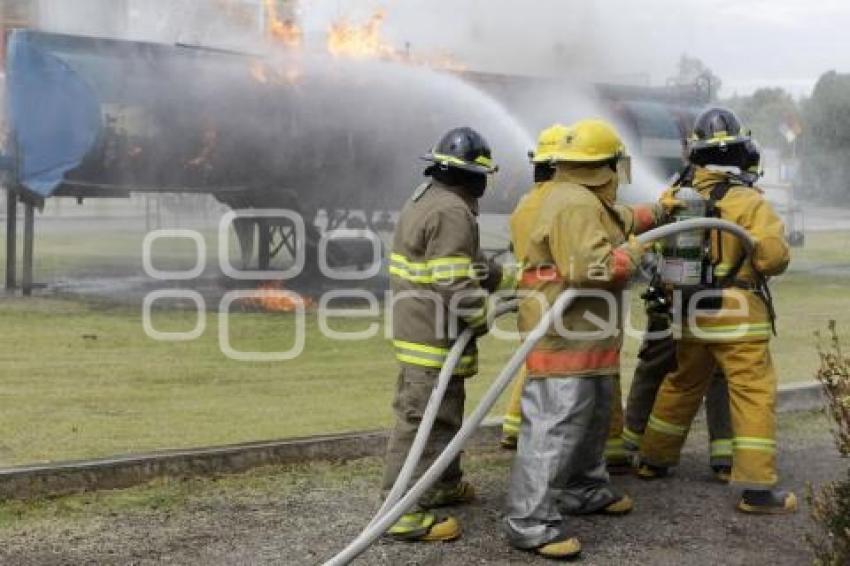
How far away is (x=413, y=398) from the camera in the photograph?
4.48 meters

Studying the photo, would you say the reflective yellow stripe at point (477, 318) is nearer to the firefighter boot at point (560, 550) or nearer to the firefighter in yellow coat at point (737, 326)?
A: the firefighter boot at point (560, 550)

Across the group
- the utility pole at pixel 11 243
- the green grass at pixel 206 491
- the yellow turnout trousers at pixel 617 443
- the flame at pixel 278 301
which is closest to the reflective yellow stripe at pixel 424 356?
the green grass at pixel 206 491

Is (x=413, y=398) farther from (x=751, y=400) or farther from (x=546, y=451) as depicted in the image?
(x=751, y=400)

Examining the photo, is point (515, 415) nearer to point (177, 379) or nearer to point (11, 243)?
point (177, 379)

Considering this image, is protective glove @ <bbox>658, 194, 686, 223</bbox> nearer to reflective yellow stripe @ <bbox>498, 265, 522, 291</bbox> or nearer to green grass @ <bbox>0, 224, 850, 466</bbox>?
reflective yellow stripe @ <bbox>498, 265, 522, 291</bbox>

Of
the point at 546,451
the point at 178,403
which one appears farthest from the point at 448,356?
the point at 178,403

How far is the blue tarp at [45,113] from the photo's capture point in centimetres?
1237

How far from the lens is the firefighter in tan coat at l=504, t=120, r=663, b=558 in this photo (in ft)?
13.8

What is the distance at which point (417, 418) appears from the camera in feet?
14.7

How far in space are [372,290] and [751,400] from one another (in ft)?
31.7

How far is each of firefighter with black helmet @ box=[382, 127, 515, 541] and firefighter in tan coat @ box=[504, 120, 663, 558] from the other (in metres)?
0.29

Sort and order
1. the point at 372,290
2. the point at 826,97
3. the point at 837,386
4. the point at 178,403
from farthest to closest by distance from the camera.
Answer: the point at 826,97 → the point at 372,290 → the point at 178,403 → the point at 837,386

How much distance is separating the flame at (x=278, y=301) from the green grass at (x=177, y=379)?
59cm

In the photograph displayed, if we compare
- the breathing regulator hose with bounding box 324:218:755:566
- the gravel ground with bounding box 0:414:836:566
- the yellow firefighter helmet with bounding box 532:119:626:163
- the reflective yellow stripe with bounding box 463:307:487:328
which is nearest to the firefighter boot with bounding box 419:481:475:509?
the gravel ground with bounding box 0:414:836:566
